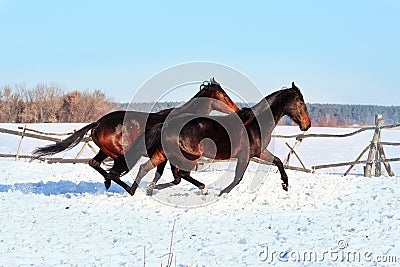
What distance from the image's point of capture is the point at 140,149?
6812mm

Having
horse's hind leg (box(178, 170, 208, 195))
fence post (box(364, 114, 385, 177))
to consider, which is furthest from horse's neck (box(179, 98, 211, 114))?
fence post (box(364, 114, 385, 177))

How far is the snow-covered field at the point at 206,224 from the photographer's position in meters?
3.88

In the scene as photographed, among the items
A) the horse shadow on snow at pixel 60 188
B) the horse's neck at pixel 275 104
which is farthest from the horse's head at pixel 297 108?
the horse shadow on snow at pixel 60 188

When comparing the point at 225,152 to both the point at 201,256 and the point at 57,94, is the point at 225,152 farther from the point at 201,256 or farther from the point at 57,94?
the point at 57,94

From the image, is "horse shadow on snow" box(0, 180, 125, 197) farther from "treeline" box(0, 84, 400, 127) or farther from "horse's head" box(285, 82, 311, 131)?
"treeline" box(0, 84, 400, 127)

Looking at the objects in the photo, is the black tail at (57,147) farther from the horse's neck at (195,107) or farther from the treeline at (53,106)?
the treeline at (53,106)

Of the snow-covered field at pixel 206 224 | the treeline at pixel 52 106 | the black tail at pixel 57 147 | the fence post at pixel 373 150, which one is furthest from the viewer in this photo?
the treeline at pixel 52 106

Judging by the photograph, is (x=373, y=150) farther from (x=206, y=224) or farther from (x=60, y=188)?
(x=60, y=188)

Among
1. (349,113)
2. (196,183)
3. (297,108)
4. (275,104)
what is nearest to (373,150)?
(297,108)

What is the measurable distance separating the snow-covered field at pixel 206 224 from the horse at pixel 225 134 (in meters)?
0.65

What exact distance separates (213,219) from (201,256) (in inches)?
52.8

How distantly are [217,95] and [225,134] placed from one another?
3.21 feet

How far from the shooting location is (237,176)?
645 cm

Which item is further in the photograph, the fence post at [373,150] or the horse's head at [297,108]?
the fence post at [373,150]
